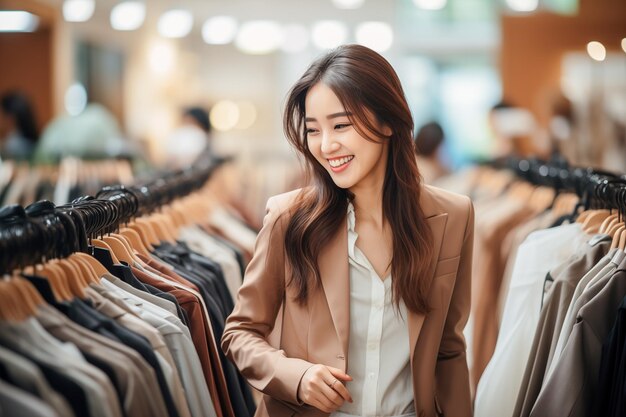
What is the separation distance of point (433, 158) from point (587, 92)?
3.00 meters

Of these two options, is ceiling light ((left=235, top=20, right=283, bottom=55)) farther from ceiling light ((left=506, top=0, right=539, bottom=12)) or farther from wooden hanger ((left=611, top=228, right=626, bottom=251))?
wooden hanger ((left=611, top=228, right=626, bottom=251))

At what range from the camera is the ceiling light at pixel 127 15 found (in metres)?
10.7

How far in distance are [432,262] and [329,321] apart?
0.31 m

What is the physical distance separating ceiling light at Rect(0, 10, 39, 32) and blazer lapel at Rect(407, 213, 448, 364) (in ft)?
24.8

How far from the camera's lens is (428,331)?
2105mm

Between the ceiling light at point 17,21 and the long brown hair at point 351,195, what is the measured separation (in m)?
7.39

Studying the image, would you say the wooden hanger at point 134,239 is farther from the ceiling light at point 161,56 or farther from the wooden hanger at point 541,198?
the ceiling light at point 161,56

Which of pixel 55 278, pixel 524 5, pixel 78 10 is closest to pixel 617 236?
pixel 55 278

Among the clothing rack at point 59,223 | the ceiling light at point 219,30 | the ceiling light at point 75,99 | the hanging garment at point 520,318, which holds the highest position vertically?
the ceiling light at point 219,30

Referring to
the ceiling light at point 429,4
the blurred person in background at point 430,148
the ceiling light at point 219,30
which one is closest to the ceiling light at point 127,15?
the ceiling light at point 219,30

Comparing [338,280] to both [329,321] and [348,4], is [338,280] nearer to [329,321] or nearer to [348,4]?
[329,321]

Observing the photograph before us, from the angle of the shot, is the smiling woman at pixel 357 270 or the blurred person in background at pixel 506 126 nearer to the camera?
the smiling woman at pixel 357 270

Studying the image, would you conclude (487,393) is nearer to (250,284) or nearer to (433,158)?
(250,284)

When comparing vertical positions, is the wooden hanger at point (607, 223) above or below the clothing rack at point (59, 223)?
below
